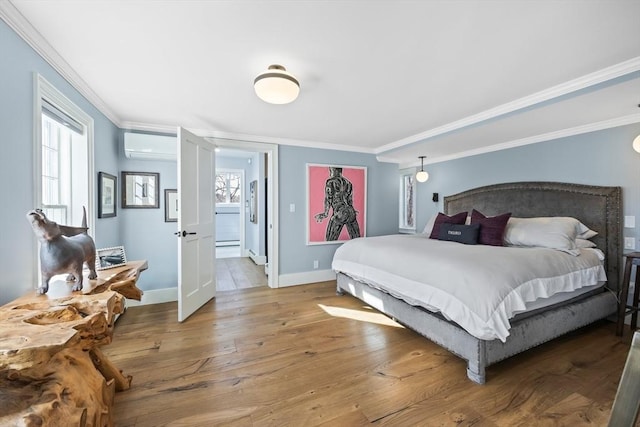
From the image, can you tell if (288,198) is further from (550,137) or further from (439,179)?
(550,137)

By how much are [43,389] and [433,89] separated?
3026mm

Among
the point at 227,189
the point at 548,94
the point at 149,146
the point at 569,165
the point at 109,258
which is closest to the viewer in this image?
the point at 548,94

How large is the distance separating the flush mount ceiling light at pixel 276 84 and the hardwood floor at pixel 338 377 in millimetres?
2098

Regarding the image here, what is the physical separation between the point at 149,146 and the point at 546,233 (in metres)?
4.62

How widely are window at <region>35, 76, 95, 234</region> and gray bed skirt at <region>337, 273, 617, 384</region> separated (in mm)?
2981

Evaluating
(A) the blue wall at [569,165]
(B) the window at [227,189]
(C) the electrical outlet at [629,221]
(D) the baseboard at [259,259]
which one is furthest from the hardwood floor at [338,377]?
(B) the window at [227,189]

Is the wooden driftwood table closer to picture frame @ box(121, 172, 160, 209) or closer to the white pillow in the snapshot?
picture frame @ box(121, 172, 160, 209)

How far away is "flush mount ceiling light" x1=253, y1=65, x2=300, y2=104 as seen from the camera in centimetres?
189

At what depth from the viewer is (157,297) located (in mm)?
3520

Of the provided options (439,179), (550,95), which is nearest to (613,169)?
(550,95)

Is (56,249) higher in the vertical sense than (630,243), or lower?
higher

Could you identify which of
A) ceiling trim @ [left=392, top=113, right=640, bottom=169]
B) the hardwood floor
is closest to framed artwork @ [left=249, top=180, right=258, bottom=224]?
ceiling trim @ [left=392, top=113, right=640, bottom=169]

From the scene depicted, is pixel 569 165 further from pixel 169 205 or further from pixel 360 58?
pixel 169 205

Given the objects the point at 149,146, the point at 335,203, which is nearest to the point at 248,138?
the point at 149,146
